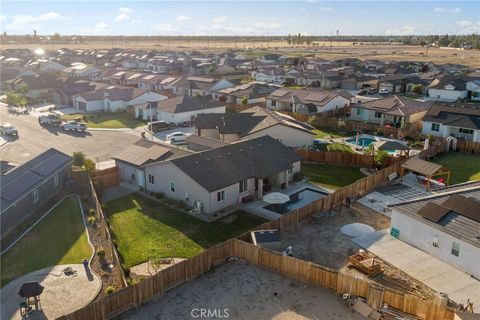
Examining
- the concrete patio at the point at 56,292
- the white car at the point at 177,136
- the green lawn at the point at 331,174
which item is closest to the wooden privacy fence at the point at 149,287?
the concrete patio at the point at 56,292

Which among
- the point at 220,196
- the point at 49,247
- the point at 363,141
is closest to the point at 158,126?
the point at 363,141

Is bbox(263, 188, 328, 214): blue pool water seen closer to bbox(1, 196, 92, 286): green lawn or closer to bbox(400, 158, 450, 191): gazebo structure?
bbox(400, 158, 450, 191): gazebo structure

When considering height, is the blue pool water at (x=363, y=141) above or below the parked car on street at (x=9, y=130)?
below

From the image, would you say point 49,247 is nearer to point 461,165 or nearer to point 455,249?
point 455,249

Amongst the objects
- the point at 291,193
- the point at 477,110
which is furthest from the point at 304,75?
the point at 291,193

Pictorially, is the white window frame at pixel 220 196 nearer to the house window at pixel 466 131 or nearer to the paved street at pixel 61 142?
the paved street at pixel 61 142

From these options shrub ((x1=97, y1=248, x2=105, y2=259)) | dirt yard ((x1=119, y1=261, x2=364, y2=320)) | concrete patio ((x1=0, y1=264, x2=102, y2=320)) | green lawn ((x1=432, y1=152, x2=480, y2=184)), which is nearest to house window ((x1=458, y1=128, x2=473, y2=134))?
green lawn ((x1=432, y1=152, x2=480, y2=184))
